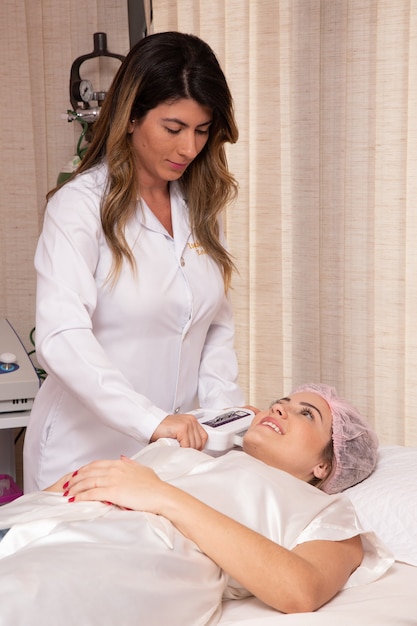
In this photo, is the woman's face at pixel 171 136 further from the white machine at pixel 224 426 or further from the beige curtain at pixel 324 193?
the beige curtain at pixel 324 193

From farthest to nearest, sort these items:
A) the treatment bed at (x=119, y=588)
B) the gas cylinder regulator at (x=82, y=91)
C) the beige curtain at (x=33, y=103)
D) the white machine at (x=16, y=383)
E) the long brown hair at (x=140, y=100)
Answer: the beige curtain at (x=33, y=103) < the gas cylinder regulator at (x=82, y=91) < the white machine at (x=16, y=383) < the long brown hair at (x=140, y=100) < the treatment bed at (x=119, y=588)

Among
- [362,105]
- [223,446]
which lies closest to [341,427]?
[223,446]

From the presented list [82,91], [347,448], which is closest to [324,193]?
[82,91]

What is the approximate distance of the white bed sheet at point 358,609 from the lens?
55.3 inches

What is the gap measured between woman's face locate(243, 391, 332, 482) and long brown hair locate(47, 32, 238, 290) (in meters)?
0.45

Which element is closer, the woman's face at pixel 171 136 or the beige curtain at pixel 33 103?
the woman's face at pixel 171 136

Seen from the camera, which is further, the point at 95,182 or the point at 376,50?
the point at 376,50

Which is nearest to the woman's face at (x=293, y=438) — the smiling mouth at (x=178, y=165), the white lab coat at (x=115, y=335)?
the white lab coat at (x=115, y=335)

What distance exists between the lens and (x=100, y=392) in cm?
170

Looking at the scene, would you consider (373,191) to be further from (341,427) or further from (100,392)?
(100,392)

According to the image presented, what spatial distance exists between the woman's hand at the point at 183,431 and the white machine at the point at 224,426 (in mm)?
29

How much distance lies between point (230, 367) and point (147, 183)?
1.62ft

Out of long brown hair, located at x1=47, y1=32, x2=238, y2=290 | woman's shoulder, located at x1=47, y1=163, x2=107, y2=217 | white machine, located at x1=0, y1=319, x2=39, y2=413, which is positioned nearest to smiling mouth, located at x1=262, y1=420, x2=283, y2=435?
long brown hair, located at x1=47, y1=32, x2=238, y2=290

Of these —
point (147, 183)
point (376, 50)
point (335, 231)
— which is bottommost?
point (335, 231)
